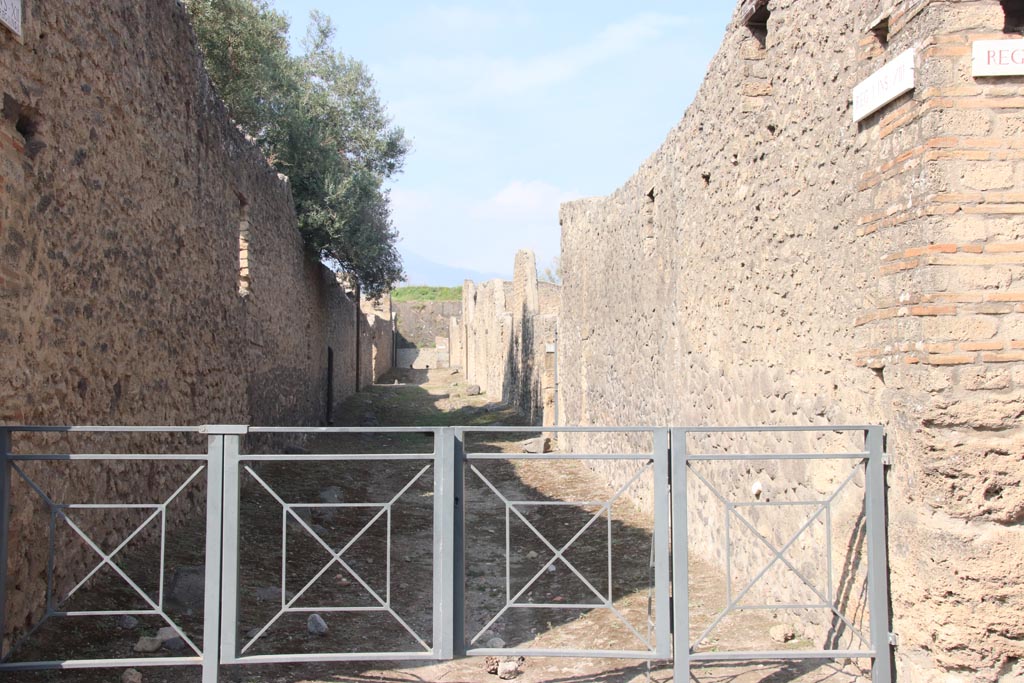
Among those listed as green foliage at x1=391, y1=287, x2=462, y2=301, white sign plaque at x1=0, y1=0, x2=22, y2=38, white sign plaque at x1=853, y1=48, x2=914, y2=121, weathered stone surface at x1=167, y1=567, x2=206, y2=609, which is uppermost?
green foliage at x1=391, y1=287, x2=462, y2=301

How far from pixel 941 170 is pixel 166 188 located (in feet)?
20.3

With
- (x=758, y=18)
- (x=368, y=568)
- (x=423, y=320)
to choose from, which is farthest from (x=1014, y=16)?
(x=423, y=320)

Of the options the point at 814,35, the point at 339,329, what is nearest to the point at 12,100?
the point at 814,35

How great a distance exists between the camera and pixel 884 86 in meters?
4.49

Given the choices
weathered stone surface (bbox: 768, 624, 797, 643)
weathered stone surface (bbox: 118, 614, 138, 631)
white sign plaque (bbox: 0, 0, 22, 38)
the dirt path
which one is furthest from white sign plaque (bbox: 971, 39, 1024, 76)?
weathered stone surface (bbox: 118, 614, 138, 631)

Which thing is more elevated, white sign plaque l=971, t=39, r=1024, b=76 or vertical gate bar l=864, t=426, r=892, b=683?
white sign plaque l=971, t=39, r=1024, b=76

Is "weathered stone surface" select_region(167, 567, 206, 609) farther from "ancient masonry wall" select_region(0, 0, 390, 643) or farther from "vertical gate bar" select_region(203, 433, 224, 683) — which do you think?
"vertical gate bar" select_region(203, 433, 224, 683)

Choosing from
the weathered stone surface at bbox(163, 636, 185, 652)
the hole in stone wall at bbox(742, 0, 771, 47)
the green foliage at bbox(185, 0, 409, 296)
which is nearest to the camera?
the weathered stone surface at bbox(163, 636, 185, 652)

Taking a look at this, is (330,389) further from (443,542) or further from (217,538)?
(443,542)

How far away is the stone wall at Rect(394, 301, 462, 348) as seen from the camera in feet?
175

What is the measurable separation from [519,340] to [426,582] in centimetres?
1513

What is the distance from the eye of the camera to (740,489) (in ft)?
21.7

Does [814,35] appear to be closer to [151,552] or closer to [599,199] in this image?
[151,552]

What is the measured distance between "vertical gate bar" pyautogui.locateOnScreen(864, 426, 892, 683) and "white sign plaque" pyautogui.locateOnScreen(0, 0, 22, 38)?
4847 millimetres
